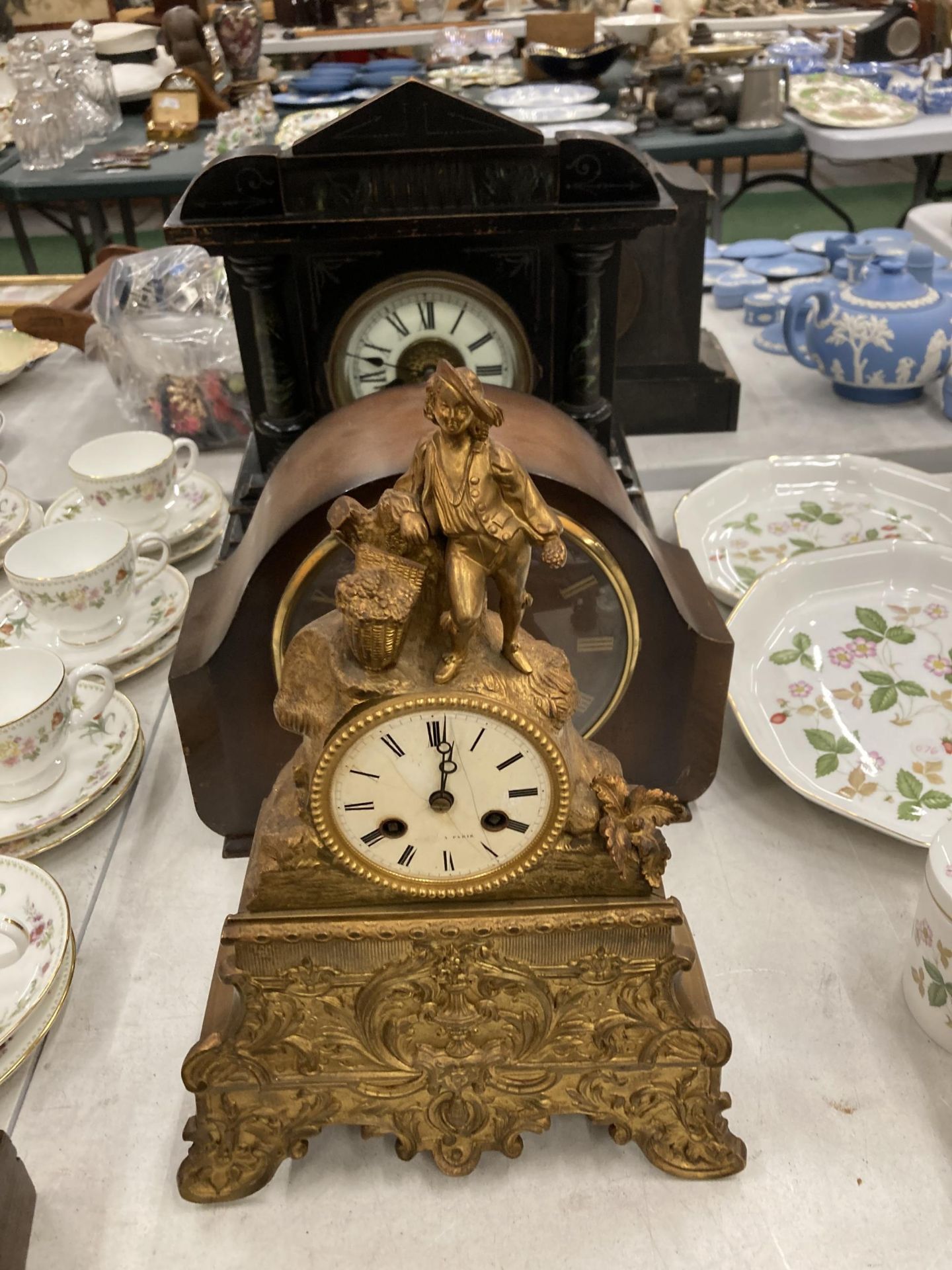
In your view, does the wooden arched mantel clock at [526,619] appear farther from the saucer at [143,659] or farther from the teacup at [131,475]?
the teacup at [131,475]

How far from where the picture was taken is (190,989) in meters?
0.81

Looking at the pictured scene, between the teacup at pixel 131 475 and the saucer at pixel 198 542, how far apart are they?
4 centimetres

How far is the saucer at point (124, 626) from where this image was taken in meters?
1.10

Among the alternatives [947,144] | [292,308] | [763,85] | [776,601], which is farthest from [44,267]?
[776,601]

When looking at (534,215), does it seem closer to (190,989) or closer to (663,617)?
(663,617)

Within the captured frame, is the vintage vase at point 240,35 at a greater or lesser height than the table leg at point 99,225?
greater

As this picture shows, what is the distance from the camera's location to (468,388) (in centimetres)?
54

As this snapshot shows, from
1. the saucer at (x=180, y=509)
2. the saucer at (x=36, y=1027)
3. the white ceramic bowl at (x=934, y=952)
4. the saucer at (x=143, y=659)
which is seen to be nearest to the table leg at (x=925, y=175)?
the saucer at (x=180, y=509)

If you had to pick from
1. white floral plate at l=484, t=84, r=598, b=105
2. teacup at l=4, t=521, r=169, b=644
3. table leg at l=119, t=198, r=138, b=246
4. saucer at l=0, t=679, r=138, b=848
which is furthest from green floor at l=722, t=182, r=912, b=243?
saucer at l=0, t=679, r=138, b=848

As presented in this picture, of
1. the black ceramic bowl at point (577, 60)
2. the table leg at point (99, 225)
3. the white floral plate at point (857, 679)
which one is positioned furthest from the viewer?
the table leg at point (99, 225)

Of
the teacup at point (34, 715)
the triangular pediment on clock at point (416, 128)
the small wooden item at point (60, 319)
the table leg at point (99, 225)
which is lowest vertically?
the table leg at point (99, 225)

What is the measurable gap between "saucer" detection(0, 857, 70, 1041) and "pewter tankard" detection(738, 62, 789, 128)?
2.35m

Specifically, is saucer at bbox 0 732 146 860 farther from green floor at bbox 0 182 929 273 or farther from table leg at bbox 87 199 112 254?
green floor at bbox 0 182 929 273

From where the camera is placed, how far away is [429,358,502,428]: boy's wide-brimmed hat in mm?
542
